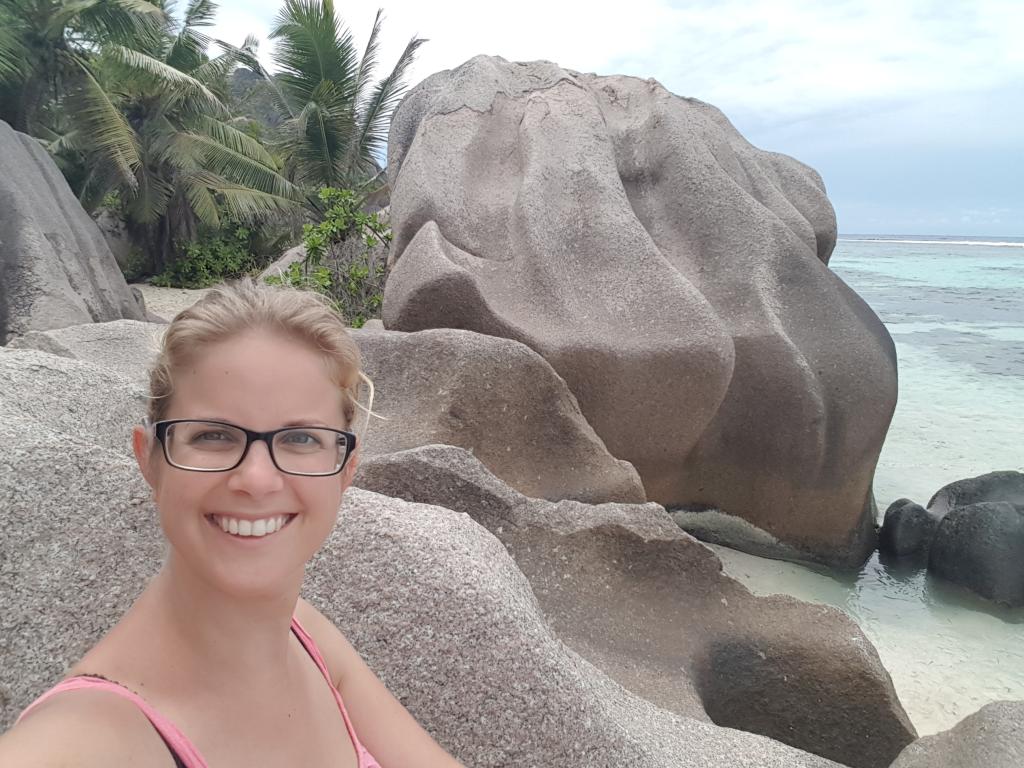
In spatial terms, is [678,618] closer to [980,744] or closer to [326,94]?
[980,744]

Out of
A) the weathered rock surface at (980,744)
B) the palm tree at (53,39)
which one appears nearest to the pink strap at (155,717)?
the weathered rock surface at (980,744)

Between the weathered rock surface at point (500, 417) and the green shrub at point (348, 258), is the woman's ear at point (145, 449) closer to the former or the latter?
the weathered rock surface at point (500, 417)

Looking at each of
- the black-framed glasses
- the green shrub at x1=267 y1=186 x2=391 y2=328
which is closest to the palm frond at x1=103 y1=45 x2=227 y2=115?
the green shrub at x1=267 y1=186 x2=391 y2=328

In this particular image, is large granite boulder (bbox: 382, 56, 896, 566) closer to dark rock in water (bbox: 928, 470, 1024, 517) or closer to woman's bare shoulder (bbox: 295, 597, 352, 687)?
dark rock in water (bbox: 928, 470, 1024, 517)

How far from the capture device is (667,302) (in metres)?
4.26

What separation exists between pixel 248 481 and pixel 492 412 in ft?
8.43

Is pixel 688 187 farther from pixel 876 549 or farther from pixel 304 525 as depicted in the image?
pixel 304 525

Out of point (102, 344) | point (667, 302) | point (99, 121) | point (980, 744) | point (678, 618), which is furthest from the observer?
point (99, 121)

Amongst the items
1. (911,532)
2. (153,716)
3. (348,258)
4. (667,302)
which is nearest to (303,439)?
(153,716)

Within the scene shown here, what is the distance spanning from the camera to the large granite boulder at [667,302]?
4152mm

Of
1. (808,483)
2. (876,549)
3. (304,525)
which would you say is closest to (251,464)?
(304,525)

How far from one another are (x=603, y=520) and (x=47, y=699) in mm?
1981

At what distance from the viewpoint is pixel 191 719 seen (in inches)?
35.9

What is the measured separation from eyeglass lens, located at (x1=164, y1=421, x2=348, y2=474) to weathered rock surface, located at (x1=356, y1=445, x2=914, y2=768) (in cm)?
152
